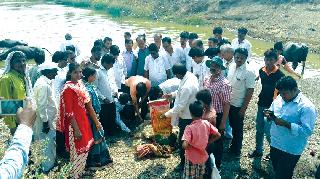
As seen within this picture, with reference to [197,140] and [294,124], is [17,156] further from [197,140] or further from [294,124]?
[294,124]

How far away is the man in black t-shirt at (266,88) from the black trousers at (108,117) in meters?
3.03

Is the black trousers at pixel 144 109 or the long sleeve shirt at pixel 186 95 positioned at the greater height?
the long sleeve shirt at pixel 186 95

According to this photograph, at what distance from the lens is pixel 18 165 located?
230 cm

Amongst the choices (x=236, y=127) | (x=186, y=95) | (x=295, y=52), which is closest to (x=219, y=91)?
(x=186, y=95)

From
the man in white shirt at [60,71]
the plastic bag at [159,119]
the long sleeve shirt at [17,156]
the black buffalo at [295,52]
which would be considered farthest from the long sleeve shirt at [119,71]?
the black buffalo at [295,52]

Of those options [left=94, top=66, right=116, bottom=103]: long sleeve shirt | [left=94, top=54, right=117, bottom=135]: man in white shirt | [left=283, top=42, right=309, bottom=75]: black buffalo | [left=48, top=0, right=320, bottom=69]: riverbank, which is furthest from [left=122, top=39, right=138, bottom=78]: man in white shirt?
[left=48, top=0, right=320, bottom=69]: riverbank

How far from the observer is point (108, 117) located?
835 cm

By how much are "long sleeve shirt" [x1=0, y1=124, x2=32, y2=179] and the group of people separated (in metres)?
2.80

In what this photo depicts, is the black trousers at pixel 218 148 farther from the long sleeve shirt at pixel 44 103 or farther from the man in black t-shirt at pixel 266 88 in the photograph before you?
the long sleeve shirt at pixel 44 103

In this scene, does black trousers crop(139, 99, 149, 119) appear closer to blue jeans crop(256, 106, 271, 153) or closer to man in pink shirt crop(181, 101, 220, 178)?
blue jeans crop(256, 106, 271, 153)

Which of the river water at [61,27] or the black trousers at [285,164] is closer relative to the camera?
the black trousers at [285,164]

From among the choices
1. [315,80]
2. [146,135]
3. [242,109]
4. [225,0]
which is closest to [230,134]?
[242,109]

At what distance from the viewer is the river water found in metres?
24.0

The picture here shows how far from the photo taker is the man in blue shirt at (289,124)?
503cm
